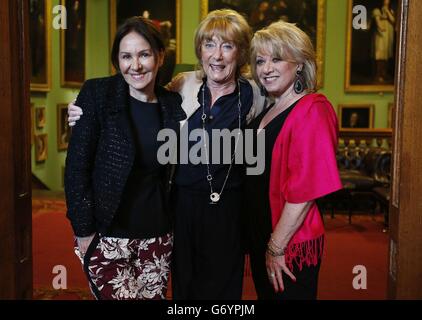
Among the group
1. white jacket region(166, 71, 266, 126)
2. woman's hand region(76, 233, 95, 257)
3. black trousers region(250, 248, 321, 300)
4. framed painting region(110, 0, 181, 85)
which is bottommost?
black trousers region(250, 248, 321, 300)

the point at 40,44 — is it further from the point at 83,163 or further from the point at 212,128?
the point at 83,163

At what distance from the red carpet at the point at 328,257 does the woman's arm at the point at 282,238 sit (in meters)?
1.51

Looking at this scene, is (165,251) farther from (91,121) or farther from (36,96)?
(36,96)

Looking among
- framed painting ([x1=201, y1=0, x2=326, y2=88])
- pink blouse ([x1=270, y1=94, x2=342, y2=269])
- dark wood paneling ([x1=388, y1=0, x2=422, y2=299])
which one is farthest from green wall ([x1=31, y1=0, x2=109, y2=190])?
dark wood paneling ([x1=388, y1=0, x2=422, y2=299])

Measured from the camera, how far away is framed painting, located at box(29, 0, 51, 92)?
22.8 feet

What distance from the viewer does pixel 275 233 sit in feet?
7.81

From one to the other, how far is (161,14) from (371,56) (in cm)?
358

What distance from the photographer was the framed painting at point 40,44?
6957mm

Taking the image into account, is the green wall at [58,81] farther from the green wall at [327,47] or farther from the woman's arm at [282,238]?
the woman's arm at [282,238]

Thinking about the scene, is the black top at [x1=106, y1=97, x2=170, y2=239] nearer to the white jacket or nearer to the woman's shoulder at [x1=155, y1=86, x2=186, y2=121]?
the woman's shoulder at [x1=155, y1=86, x2=186, y2=121]

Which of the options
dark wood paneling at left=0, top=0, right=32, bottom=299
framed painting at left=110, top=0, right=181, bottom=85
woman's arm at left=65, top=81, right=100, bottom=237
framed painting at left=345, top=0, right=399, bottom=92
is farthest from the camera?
framed painting at left=110, top=0, right=181, bottom=85

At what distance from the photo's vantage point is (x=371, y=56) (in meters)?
8.55

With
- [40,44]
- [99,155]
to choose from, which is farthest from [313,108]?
[40,44]

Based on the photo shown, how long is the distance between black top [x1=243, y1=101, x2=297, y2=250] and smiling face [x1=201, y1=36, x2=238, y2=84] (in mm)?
284
